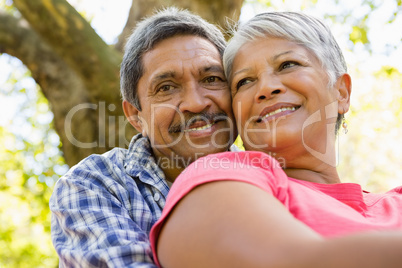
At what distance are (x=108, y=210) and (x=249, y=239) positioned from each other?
982 mm

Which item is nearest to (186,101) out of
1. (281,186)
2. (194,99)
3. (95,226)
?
(194,99)

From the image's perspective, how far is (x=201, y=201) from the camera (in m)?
1.25

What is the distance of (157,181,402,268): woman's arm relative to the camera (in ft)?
3.24

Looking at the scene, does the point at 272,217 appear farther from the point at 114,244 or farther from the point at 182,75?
the point at 182,75

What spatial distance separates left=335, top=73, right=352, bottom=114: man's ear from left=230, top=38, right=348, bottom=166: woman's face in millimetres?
96

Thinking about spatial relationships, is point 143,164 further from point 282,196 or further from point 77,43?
point 77,43

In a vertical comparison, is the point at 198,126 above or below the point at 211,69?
below

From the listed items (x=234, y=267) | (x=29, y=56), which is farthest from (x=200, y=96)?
(x=29, y=56)

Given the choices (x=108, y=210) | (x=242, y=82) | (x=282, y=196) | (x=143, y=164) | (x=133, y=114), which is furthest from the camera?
(x=133, y=114)

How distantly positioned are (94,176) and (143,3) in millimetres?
2646

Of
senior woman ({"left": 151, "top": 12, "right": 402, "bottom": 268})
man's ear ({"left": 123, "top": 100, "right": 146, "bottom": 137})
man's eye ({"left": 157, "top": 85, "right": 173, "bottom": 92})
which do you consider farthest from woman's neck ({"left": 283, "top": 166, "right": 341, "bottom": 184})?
man's ear ({"left": 123, "top": 100, "right": 146, "bottom": 137})

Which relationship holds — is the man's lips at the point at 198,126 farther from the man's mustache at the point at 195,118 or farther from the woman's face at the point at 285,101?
the woman's face at the point at 285,101

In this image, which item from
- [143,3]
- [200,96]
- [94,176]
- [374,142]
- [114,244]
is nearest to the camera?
[114,244]

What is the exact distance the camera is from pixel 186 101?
2.53 meters
